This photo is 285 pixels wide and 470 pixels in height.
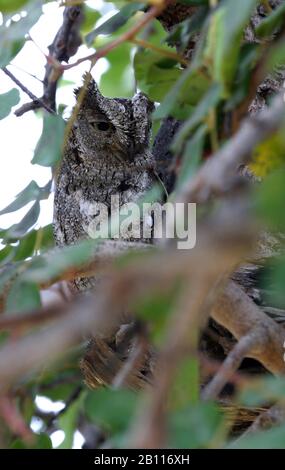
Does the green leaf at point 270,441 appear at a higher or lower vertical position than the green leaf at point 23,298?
lower

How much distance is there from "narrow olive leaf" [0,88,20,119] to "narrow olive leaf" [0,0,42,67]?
0.09 meters

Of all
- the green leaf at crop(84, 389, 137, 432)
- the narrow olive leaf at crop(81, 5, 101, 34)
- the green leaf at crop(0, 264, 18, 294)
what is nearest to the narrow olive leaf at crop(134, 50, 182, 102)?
the green leaf at crop(0, 264, 18, 294)

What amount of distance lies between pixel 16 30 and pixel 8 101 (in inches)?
9.2

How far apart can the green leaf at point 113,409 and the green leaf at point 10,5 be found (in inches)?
17.2

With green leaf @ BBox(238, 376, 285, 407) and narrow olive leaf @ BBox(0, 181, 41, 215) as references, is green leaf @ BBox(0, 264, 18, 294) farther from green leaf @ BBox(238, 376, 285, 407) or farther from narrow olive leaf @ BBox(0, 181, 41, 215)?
green leaf @ BBox(238, 376, 285, 407)

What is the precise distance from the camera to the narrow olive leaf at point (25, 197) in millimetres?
1048

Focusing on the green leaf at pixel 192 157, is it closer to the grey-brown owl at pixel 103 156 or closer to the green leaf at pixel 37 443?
the green leaf at pixel 37 443

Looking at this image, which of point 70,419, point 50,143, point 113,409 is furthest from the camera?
point 70,419

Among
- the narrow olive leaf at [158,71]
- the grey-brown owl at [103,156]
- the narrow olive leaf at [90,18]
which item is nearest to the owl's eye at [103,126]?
the grey-brown owl at [103,156]

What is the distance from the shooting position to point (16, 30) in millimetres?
882

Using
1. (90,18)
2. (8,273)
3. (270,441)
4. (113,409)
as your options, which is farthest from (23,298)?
(90,18)

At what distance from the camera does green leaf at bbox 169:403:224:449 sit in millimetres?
578

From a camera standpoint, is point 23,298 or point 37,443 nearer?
point 23,298

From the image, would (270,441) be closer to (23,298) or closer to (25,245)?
(23,298)
